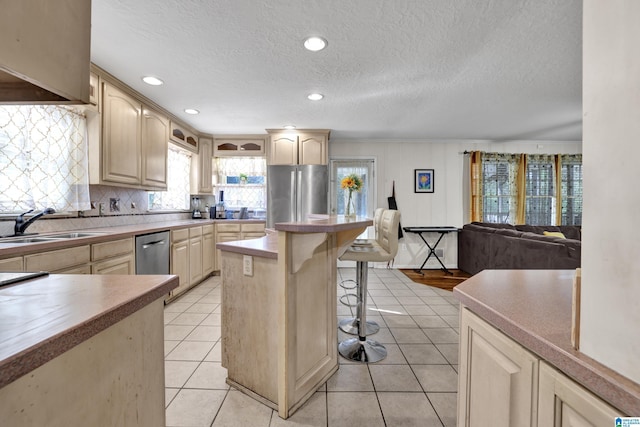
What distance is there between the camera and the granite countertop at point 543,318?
17.6 inches

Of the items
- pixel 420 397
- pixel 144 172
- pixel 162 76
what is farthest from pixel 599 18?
pixel 144 172

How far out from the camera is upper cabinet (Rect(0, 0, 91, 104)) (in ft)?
1.81

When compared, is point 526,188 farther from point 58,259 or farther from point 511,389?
point 58,259

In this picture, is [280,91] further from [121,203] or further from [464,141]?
[464,141]

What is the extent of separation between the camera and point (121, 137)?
2.85 m

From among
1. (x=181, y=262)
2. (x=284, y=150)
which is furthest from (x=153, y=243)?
(x=284, y=150)

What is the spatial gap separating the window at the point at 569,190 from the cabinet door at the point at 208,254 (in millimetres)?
6315

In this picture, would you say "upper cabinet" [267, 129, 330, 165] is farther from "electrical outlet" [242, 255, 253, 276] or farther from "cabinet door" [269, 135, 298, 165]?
"electrical outlet" [242, 255, 253, 276]

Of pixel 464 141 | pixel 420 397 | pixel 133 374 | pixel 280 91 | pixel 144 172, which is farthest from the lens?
pixel 464 141

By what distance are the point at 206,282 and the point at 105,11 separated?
3.32 m

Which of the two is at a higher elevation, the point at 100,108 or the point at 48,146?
the point at 100,108

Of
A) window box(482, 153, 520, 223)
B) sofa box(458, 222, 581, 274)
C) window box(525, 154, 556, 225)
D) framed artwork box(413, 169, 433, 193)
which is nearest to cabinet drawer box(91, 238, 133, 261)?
sofa box(458, 222, 581, 274)

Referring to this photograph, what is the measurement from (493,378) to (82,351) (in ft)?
3.21

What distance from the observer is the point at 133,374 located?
0.70 m
